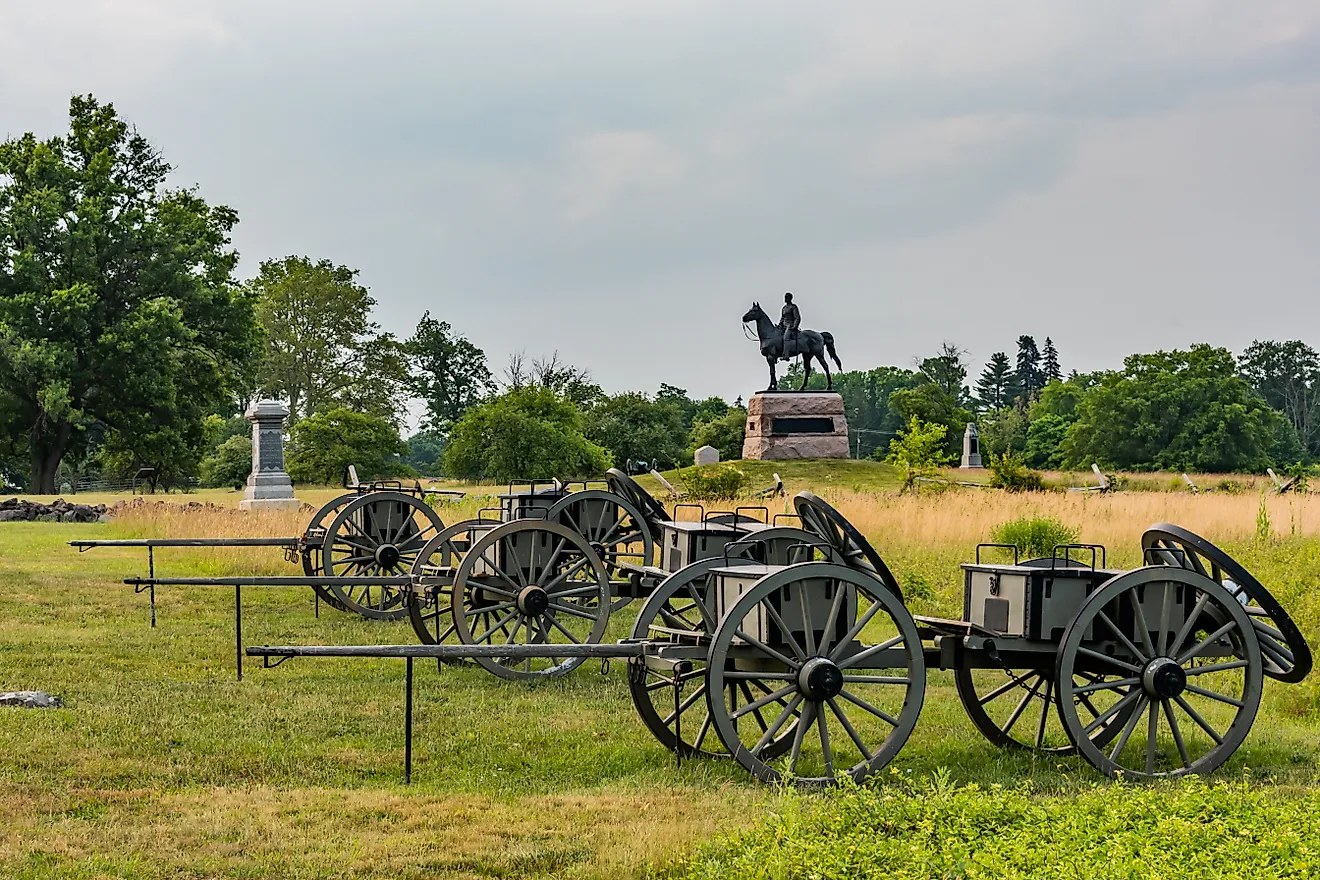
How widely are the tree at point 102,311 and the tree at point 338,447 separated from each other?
627 cm

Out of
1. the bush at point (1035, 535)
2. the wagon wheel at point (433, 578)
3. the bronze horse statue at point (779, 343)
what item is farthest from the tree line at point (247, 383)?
the wagon wheel at point (433, 578)

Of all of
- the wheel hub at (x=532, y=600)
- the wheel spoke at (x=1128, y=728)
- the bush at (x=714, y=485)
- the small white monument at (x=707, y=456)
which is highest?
the small white monument at (x=707, y=456)

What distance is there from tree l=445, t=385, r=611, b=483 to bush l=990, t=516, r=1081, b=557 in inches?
893

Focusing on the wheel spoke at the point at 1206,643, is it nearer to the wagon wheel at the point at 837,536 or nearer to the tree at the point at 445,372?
the wagon wheel at the point at 837,536

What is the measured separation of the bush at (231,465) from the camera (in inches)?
2223

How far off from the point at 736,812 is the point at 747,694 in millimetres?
1468

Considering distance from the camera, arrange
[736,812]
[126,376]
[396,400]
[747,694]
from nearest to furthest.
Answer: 1. [736,812]
2. [747,694]
3. [126,376]
4. [396,400]

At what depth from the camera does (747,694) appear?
7.61 metres

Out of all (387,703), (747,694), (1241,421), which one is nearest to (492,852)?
(747,694)

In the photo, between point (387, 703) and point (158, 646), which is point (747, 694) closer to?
point (387, 703)

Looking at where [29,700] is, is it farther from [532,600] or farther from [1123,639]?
[1123,639]

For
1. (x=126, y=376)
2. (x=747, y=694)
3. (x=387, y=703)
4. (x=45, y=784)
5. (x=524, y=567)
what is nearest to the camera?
(x=45, y=784)

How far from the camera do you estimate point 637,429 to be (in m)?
55.6

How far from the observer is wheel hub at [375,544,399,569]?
14.5 meters
